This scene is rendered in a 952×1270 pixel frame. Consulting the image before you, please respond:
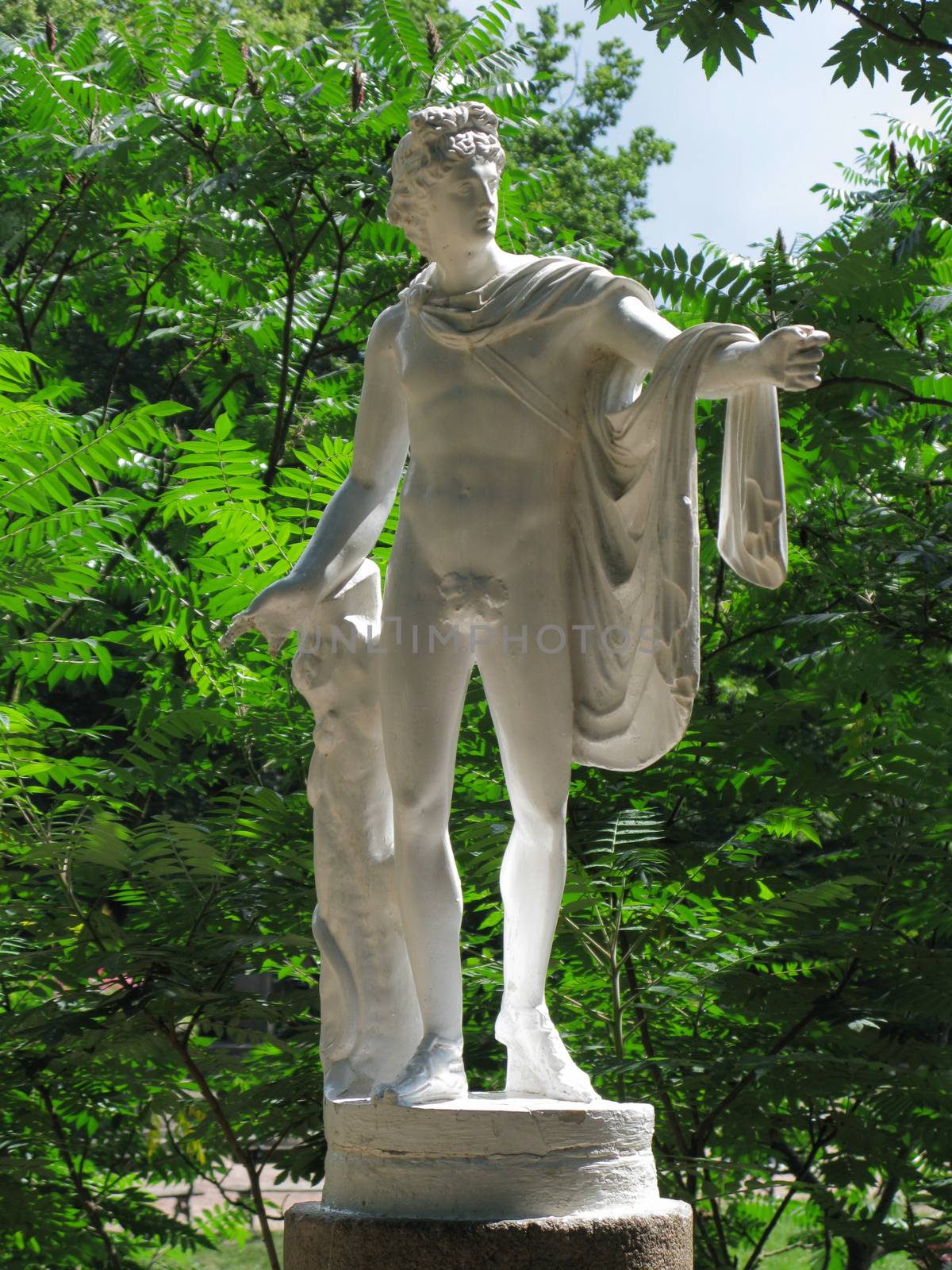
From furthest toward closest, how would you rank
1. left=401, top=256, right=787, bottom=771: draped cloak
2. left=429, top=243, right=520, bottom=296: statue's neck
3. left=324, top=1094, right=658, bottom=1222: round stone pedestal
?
1. left=429, top=243, right=520, bottom=296: statue's neck
2. left=401, top=256, right=787, bottom=771: draped cloak
3. left=324, top=1094, right=658, bottom=1222: round stone pedestal

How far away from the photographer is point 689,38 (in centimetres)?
481

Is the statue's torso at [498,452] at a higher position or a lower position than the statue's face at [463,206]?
lower

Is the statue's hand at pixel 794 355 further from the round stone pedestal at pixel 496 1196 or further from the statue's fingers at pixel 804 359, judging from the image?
the round stone pedestal at pixel 496 1196

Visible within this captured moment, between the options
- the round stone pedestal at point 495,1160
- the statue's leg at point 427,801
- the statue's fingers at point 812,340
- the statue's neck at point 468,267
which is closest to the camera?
the statue's fingers at point 812,340

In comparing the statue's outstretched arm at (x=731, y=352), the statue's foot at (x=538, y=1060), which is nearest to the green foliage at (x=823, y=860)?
the statue's foot at (x=538, y=1060)

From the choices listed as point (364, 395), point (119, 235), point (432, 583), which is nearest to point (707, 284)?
point (364, 395)

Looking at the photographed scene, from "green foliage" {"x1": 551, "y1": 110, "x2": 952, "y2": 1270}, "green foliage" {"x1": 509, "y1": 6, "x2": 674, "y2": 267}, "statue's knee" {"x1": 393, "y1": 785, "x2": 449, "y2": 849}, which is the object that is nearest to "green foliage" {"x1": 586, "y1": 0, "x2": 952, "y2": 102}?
"green foliage" {"x1": 551, "y1": 110, "x2": 952, "y2": 1270}

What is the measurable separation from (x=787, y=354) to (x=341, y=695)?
168cm

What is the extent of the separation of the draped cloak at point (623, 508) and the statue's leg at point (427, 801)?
0.41 m

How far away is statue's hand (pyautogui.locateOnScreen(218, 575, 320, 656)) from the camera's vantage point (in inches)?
184

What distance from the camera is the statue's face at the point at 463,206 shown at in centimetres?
453

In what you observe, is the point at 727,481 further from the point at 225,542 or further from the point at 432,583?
the point at 225,542

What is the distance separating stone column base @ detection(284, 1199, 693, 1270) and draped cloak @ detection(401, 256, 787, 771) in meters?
1.29

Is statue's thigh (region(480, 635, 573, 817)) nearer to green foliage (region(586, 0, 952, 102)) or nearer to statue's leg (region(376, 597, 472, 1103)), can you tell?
statue's leg (region(376, 597, 472, 1103))
